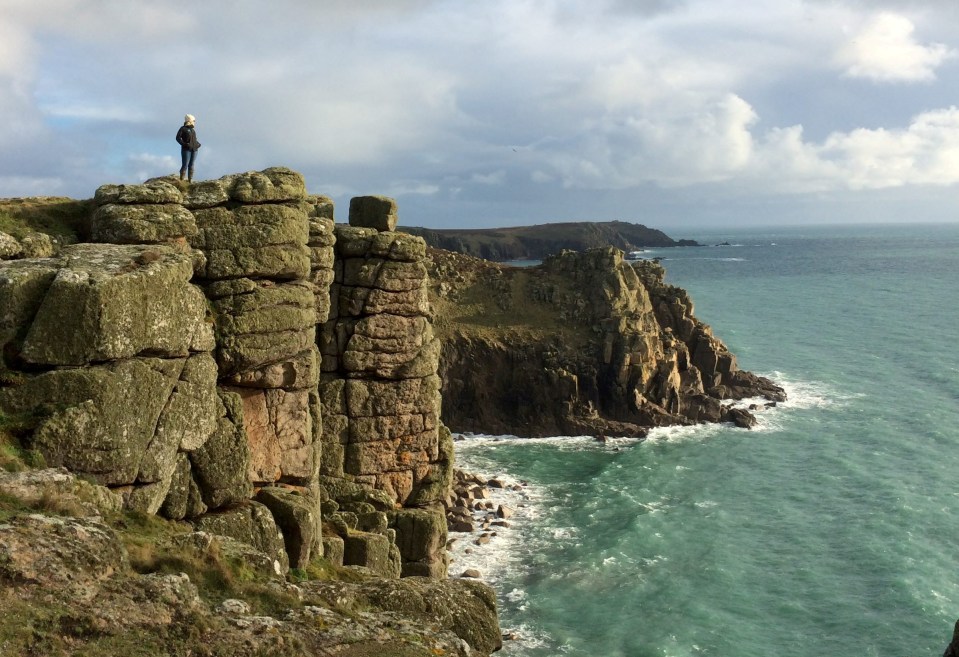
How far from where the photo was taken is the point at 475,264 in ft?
349

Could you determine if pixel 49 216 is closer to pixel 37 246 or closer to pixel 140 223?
pixel 140 223

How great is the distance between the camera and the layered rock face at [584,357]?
287 feet

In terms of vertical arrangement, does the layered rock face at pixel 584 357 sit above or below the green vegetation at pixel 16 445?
below

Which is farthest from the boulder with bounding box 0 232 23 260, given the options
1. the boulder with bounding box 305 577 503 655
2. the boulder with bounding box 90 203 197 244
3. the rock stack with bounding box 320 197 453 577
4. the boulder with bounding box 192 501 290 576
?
the rock stack with bounding box 320 197 453 577

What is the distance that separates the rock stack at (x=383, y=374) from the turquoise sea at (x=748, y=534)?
9.41 metres

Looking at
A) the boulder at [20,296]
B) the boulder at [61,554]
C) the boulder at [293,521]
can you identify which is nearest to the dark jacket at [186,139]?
the boulder at [20,296]

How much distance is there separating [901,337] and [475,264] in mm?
72933

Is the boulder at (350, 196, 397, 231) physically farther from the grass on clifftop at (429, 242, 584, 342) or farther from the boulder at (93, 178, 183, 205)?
the grass on clifftop at (429, 242, 584, 342)

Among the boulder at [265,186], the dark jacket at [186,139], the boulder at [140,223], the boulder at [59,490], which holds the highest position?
the dark jacket at [186,139]

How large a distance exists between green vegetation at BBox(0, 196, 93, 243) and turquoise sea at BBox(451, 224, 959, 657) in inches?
1143

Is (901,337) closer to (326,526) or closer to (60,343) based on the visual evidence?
(326,526)

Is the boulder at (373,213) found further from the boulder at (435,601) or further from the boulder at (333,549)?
the boulder at (435,601)

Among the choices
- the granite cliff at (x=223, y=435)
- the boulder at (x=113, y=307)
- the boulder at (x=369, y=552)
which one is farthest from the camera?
the boulder at (x=369, y=552)

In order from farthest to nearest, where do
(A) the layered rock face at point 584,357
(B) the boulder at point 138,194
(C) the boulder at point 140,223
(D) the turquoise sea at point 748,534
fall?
1. (A) the layered rock face at point 584,357
2. (D) the turquoise sea at point 748,534
3. (B) the boulder at point 138,194
4. (C) the boulder at point 140,223
